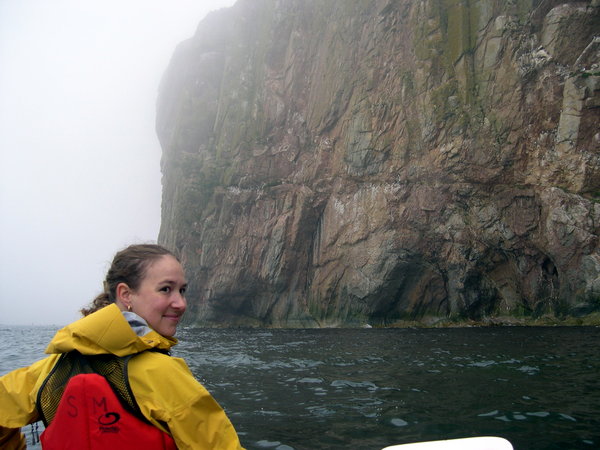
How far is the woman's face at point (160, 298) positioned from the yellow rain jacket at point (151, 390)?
0.88 ft

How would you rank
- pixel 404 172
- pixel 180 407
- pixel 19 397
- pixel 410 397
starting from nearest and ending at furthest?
pixel 180 407, pixel 19 397, pixel 410 397, pixel 404 172

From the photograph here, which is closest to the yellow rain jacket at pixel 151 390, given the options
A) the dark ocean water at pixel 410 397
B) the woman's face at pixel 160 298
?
the woman's face at pixel 160 298

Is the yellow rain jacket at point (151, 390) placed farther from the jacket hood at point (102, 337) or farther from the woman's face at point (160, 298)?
the woman's face at point (160, 298)

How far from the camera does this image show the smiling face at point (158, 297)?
7.54 ft

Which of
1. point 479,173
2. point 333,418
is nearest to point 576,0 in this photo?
point 479,173

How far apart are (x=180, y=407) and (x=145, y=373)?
214 millimetres

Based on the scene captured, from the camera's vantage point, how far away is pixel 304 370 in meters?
10.2

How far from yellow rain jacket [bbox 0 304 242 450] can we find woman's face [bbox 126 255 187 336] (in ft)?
0.88

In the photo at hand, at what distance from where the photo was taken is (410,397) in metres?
6.96

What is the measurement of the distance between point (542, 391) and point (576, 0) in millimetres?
28115

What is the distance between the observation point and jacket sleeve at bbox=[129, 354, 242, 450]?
1757mm

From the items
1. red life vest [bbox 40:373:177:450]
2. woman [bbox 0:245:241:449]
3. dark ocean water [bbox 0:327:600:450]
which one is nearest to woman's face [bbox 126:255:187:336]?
woman [bbox 0:245:241:449]

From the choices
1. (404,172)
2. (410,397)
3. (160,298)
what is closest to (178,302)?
(160,298)

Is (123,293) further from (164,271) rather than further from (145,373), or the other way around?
(145,373)
